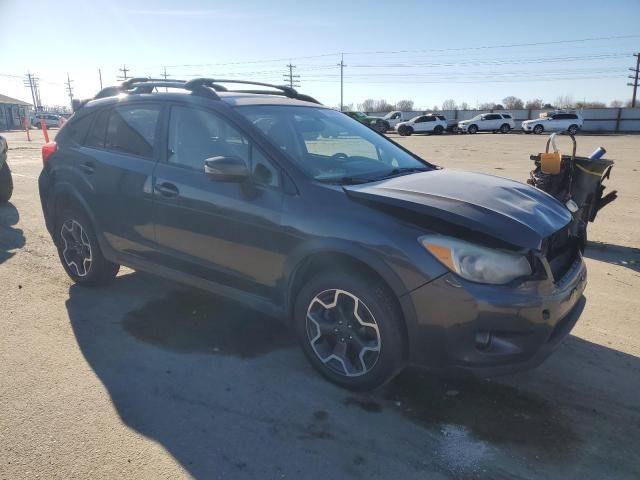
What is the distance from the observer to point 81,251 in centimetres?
471

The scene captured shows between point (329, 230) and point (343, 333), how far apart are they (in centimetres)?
65

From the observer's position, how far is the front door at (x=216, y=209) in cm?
325

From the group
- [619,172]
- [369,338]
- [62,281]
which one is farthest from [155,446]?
[619,172]

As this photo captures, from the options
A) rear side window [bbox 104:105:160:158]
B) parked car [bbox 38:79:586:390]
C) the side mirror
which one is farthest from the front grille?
rear side window [bbox 104:105:160:158]

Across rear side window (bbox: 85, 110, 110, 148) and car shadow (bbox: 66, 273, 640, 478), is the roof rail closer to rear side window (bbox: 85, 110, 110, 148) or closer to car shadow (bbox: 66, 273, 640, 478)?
rear side window (bbox: 85, 110, 110, 148)

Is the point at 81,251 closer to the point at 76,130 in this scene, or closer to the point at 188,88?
the point at 76,130

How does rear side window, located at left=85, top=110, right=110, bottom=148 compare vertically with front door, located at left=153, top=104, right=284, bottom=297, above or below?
above

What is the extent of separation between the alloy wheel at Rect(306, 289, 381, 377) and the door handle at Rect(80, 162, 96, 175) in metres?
2.53

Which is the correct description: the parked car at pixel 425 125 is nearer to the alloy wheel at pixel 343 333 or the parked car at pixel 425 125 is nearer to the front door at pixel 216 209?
the front door at pixel 216 209

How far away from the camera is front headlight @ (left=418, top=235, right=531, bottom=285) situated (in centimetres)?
260

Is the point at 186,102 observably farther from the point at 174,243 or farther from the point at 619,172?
the point at 619,172

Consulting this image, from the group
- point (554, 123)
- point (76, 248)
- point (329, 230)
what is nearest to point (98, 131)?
point (76, 248)

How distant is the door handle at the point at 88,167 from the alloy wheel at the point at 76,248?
0.53 meters

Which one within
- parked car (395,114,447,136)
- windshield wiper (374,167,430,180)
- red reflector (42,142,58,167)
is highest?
red reflector (42,142,58,167)
